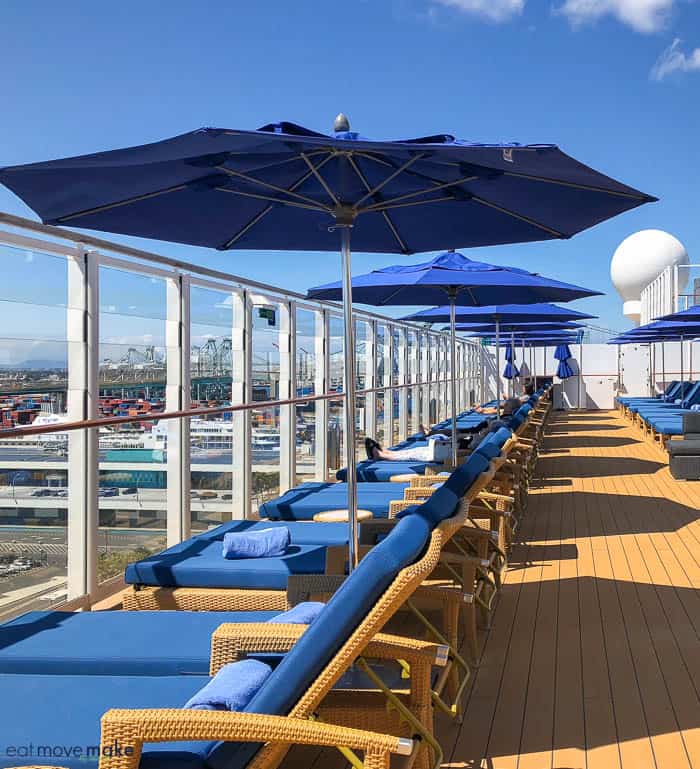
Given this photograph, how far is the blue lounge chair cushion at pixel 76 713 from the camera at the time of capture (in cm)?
201

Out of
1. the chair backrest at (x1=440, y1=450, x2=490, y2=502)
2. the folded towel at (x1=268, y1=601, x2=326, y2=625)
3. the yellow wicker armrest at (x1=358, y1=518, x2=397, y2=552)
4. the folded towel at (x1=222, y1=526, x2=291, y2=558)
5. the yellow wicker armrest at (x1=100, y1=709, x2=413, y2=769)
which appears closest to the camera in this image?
the yellow wicker armrest at (x1=100, y1=709, x2=413, y2=769)

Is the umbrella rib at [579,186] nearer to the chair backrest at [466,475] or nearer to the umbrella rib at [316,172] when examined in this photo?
the umbrella rib at [316,172]

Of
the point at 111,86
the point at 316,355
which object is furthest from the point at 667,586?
the point at 111,86

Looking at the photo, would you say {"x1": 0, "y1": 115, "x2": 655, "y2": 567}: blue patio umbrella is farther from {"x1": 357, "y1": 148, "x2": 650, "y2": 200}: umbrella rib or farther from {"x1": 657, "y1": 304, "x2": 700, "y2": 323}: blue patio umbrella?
{"x1": 657, "y1": 304, "x2": 700, "y2": 323}: blue patio umbrella

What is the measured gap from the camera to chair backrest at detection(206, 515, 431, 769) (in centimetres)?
198

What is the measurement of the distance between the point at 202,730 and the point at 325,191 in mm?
2740

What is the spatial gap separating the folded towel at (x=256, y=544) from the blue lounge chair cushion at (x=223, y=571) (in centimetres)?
5

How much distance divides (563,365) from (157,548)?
20763 millimetres

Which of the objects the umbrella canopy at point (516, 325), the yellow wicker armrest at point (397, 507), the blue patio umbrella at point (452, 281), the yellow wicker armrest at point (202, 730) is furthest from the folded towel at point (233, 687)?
the umbrella canopy at point (516, 325)

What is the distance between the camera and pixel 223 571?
157 inches

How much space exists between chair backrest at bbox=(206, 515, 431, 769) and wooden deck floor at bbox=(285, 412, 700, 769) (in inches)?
33.7

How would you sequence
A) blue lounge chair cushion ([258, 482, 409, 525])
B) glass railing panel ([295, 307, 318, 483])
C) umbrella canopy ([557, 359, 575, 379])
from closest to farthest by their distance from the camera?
blue lounge chair cushion ([258, 482, 409, 525]) → glass railing panel ([295, 307, 318, 483]) → umbrella canopy ([557, 359, 575, 379])

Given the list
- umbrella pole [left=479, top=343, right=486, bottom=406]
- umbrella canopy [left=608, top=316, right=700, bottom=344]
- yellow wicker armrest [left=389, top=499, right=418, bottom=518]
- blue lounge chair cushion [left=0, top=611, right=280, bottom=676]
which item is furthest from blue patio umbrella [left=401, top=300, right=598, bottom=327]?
umbrella pole [left=479, top=343, right=486, bottom=406]

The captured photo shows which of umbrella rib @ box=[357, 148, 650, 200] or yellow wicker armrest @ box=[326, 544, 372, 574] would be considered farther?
yellow wicker armrest @ box=[326, 544, 372, 574]
